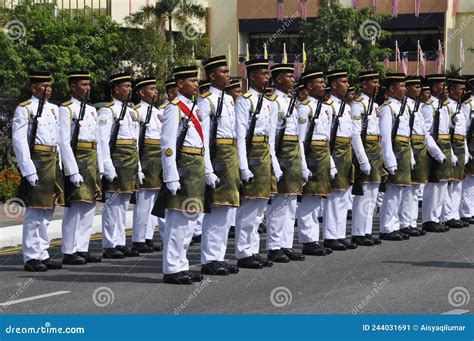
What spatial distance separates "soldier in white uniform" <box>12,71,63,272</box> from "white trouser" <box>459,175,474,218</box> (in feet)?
24.8

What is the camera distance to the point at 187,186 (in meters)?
12.2

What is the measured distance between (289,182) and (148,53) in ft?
101

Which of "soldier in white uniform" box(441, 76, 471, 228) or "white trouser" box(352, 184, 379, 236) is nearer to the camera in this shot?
"white trouser" box(352, 184, 379, 236)

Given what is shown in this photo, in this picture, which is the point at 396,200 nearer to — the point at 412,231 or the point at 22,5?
the point at 412,231

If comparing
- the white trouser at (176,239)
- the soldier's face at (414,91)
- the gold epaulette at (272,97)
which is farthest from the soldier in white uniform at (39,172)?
the soldier's face at (414,91)

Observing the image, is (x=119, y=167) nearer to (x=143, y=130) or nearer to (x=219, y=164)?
(x=143, y=130)

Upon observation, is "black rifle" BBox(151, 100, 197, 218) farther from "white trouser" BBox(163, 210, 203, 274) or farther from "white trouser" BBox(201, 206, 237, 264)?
"white trouser" BBox(201, 206, 237, 264)

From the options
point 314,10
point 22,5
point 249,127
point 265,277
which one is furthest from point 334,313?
point 314,10

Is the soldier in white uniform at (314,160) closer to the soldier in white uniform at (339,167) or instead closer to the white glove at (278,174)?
the soldier in white uniform at (339,167)

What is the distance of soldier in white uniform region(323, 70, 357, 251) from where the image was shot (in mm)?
15258
